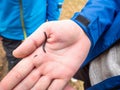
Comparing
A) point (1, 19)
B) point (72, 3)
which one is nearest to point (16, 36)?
point (1, 19)

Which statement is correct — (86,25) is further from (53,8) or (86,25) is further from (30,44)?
(53,8)

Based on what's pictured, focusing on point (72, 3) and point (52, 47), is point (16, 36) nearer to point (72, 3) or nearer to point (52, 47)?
point (52, 47)

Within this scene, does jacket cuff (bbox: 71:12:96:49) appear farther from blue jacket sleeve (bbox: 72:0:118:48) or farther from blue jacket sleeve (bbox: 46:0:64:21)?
blue jacket sleeve (bbox: 46:0:64:21)

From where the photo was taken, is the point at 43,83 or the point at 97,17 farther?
the point at 97,17

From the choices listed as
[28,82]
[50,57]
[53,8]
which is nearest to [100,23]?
[50,57]

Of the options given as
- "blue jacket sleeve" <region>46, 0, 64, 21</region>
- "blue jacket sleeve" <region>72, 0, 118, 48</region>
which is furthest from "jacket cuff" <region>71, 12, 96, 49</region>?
"blue jacket sleeve" <region>46, 0, 64, 21</region>

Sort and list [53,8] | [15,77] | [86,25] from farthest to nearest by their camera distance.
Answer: [53,8], [86,25], [15,77]

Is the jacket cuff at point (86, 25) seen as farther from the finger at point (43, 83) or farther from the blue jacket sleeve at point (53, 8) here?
the blue jacket sleeve at point (53, 8)

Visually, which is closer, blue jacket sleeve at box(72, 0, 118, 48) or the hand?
the hand
